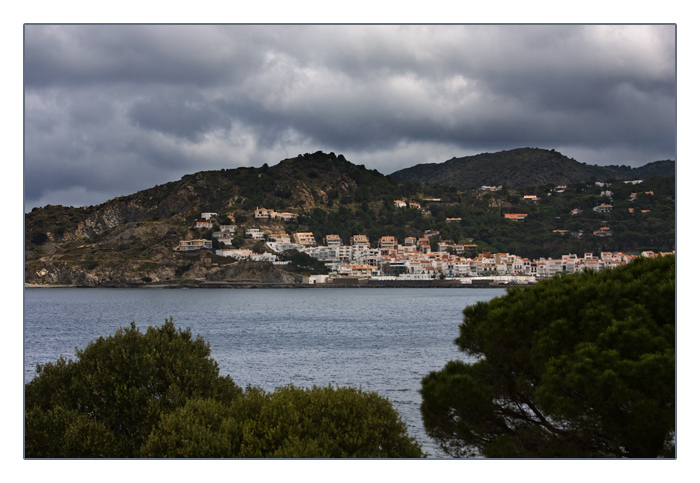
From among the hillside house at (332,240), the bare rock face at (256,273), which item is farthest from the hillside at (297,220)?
the hillside house at (332,240)

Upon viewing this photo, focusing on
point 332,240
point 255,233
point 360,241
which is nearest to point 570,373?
point 255,233

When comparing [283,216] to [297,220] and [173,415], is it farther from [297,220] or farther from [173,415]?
[173,415]

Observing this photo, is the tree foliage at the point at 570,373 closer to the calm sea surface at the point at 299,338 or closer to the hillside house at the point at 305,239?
the calm sea surface at the point at 299,338

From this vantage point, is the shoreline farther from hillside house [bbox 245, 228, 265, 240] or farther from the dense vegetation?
the dense vegetation

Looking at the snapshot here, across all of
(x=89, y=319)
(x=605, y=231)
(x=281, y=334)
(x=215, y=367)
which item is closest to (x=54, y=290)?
(x=89, y=319)
